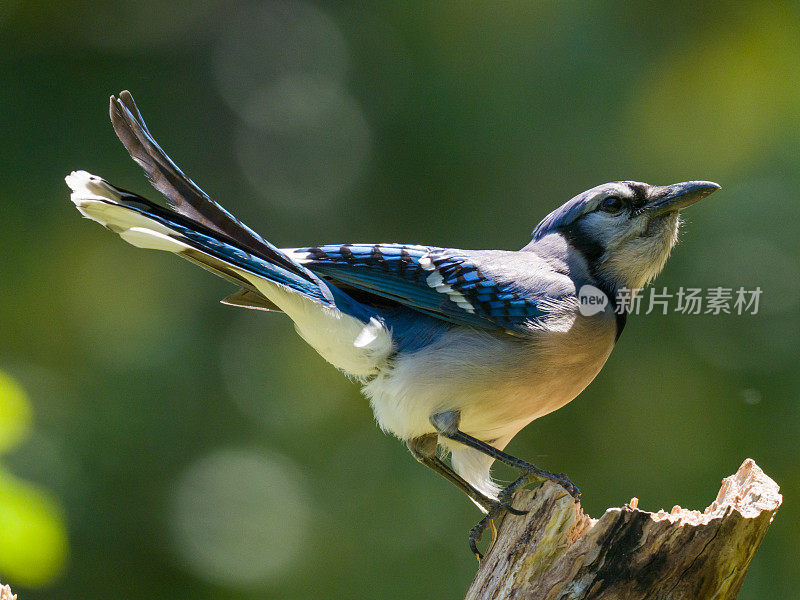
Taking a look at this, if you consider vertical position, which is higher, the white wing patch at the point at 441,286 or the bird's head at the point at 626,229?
the bird's head at the point at 626,229

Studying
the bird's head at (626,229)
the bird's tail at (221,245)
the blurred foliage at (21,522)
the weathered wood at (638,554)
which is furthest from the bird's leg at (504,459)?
the blurred foliage at (21,522)

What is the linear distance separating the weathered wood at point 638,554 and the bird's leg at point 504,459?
158mm

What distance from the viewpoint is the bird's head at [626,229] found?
9.26 feet

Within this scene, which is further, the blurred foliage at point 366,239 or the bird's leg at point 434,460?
the blurred foliage at point 366,239

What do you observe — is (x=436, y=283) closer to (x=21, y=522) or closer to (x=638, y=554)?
(x=638, y=554)

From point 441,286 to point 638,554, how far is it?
1.07 m

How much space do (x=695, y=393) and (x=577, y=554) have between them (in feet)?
8.49

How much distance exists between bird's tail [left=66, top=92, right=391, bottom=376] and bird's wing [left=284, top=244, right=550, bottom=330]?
10 cm

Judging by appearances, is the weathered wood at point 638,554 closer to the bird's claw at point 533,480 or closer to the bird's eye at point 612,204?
the bird's claw at point 533,480

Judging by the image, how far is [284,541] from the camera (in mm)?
4465

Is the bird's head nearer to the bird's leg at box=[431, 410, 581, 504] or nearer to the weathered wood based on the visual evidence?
the bird's leg at box=[431, 410, 581, 504]

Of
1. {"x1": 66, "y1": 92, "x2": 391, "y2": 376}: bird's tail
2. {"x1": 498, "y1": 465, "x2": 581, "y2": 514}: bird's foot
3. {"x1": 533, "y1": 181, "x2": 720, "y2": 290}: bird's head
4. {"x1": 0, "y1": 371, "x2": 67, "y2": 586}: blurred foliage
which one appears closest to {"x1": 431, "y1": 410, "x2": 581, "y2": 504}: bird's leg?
{"x1": 498, "y1": 465, "x2": 581, "y2": 514}: bird's foot

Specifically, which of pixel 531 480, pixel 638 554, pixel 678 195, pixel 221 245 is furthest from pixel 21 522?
Answer: pixel 678 195

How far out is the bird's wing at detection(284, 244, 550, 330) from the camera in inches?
104
